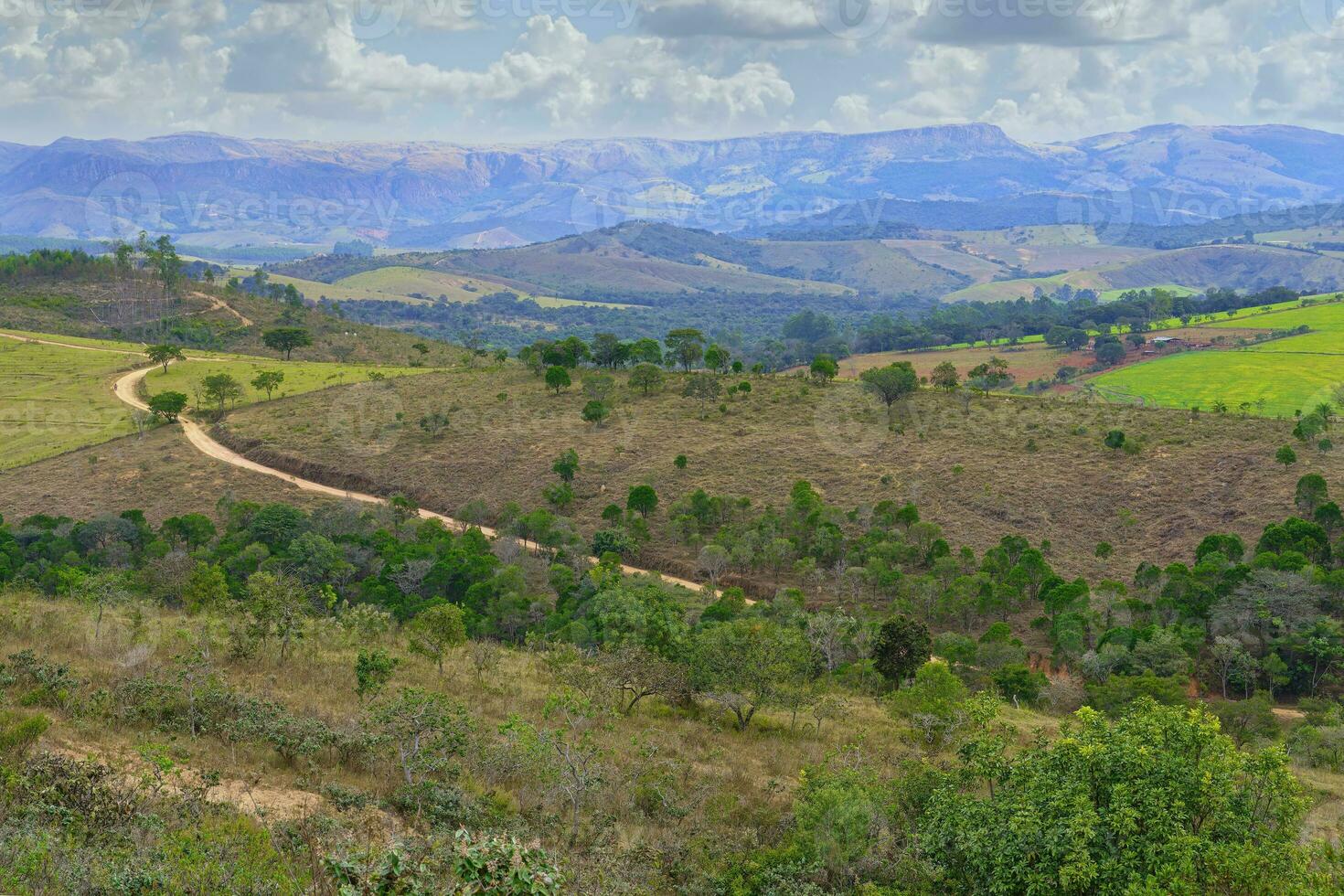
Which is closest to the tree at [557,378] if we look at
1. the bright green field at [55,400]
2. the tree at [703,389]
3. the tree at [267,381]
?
the tree at [703,389]

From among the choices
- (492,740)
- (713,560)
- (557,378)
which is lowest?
(713,560)

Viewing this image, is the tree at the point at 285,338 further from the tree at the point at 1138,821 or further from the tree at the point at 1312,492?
the tree at the point at 1138,821

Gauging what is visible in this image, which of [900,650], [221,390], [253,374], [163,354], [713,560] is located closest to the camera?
[900,650]

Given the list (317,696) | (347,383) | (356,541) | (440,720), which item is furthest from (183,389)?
(440,720)

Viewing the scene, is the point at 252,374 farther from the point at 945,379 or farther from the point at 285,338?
the point at 945,379

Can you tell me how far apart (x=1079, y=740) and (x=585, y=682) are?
12322mm

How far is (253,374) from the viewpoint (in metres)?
78.2

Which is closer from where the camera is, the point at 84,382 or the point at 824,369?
the point at 824,369

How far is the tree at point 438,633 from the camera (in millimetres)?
23906

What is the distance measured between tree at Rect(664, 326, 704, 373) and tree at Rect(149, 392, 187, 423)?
121 feet

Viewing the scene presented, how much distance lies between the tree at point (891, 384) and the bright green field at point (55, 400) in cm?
5353

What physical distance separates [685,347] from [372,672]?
55.0 metres

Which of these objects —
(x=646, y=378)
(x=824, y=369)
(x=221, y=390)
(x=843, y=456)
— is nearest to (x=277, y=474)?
(x=221, y=390)

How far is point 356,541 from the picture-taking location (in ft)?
138
